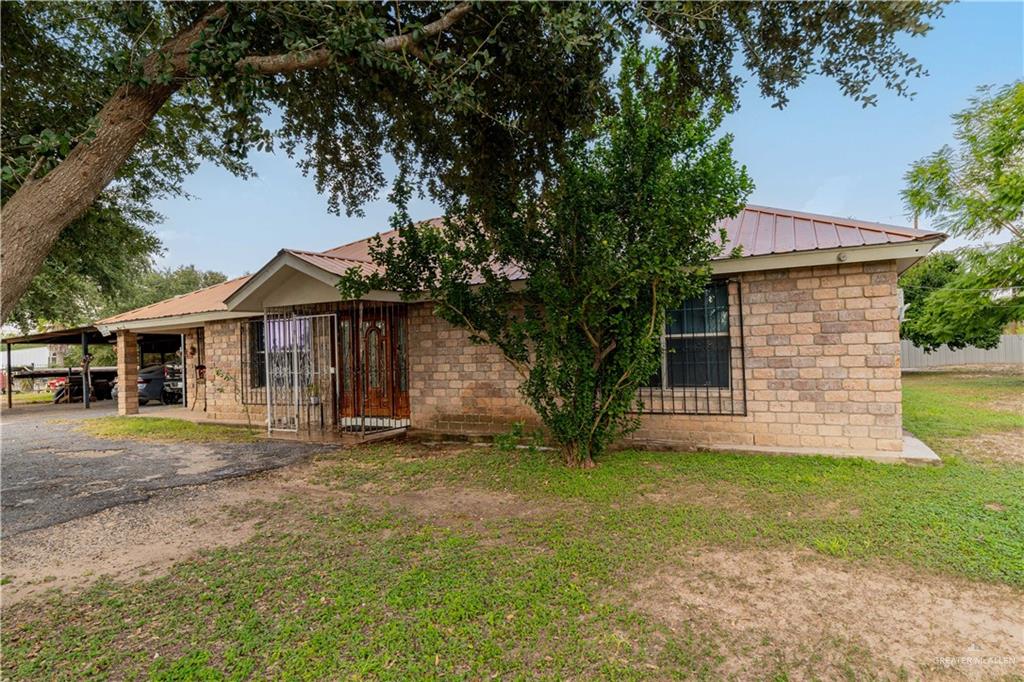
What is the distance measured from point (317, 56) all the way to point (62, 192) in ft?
6.85

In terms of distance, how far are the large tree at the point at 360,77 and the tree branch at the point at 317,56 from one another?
16mm

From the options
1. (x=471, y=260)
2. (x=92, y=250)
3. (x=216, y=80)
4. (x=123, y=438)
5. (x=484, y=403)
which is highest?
(x=216, y=80)

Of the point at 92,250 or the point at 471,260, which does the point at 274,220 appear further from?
the point at 471,260

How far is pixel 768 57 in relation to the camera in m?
5.09

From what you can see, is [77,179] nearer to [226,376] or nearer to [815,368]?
[815,368]

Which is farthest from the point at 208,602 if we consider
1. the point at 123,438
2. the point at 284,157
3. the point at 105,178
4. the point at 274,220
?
the point at 274,220

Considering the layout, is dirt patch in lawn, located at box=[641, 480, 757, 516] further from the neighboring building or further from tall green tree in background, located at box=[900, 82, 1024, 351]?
the neighboring building

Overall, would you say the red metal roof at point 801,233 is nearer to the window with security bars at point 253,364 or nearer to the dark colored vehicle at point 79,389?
the window with security bars at point 253,364

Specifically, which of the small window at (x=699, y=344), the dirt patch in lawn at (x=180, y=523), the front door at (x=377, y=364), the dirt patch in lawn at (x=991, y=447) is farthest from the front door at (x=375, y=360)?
the dirt patch in lawn at (x=991, y=447)

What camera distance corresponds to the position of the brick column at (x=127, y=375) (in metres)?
13.7

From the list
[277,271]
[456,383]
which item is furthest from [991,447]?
[277,271]

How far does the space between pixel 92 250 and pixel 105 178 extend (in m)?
5.18

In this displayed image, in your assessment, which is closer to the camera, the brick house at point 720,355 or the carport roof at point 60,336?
the brick house at point 720,355

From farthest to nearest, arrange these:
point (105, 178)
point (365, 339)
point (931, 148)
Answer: point (931, 148) < point (365, 339) < point (105, 178)
